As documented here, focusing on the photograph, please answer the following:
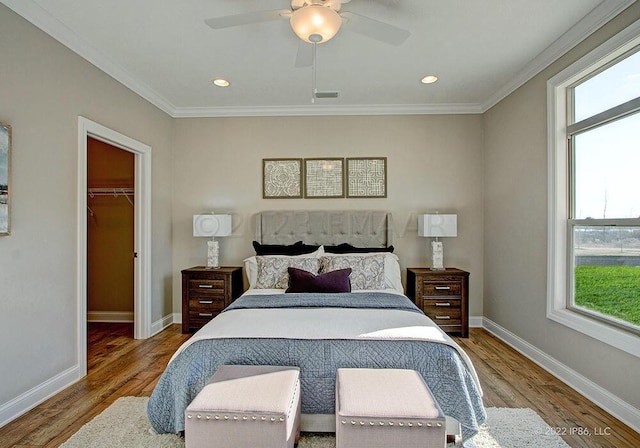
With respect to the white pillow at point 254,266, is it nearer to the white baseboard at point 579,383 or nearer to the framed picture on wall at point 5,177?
the framed picture on wall at point 5,177

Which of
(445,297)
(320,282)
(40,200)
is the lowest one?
(445,297)

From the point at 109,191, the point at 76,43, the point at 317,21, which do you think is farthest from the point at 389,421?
the point at 109,191

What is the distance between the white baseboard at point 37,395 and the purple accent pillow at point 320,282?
6.12 ft

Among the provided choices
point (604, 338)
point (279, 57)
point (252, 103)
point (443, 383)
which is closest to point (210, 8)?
A: point (279, 57)

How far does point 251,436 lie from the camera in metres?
1.62

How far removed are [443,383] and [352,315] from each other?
2.33 feet

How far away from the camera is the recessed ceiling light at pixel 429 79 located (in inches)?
140

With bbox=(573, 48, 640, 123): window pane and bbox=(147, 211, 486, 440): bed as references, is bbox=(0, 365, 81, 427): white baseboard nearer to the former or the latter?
bbox=(147, 211, 486, 440): bed

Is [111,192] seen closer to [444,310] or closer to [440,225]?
Result: [440,225]

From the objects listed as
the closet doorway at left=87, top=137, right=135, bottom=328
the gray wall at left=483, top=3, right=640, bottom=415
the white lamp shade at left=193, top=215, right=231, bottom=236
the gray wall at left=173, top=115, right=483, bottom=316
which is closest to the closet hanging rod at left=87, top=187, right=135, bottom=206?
the closet doorway at left=87, top=137, right=135, bottom=328

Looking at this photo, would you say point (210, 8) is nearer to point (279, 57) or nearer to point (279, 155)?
point (279, 57)

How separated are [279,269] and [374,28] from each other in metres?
2.34

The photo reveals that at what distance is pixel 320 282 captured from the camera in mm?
3244

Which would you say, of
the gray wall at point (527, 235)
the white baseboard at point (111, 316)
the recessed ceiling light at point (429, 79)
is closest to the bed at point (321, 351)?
the gray wall at point (527, 235)
